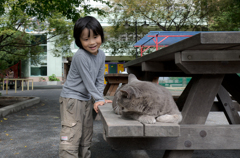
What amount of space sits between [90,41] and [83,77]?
349 mm

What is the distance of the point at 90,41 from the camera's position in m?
2.11

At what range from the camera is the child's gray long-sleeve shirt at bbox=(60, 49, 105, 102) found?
206 cm

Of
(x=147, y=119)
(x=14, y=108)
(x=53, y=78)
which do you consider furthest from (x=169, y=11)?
(x=147, y=119)

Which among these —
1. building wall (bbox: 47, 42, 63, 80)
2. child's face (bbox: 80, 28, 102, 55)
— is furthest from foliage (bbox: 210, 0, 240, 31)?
building wall (bbox: 47, 42, 63, 80)

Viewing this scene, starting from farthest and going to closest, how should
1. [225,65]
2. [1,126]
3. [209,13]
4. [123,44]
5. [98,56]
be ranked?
[123,44] → [209,13] → [1,126] → [98,56] → [225,65]

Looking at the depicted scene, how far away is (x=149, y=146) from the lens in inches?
67.8

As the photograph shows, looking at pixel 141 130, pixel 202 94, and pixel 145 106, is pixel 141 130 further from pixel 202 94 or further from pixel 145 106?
pixel 202 94

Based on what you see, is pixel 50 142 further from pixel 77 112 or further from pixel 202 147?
pixel 202 147

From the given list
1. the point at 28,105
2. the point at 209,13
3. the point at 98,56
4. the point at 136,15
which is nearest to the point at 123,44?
the point at 136,15

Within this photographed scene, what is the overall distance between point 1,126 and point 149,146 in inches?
149

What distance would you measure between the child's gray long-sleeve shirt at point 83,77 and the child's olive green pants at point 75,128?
0.07 metres

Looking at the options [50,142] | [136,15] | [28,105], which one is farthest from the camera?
[136,15]

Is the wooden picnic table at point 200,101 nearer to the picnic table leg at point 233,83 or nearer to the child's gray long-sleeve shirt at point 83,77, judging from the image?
the child's gray long-sleeve shirt at point 83,77

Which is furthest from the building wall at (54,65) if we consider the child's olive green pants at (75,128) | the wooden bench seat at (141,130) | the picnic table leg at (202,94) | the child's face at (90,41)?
the wooden bench seat at (141,130)
